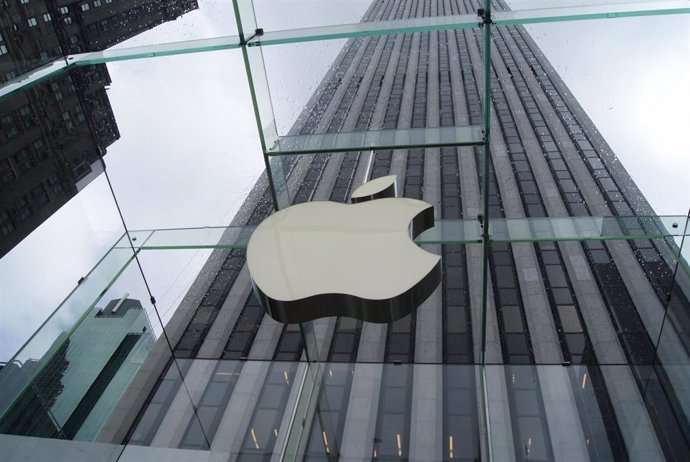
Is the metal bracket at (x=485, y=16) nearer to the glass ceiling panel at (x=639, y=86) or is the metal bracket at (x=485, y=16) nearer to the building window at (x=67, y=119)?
the glass ceiling panel at (x=639, y=86)

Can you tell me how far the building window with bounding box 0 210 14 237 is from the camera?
3132mm

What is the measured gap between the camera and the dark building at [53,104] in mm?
3225

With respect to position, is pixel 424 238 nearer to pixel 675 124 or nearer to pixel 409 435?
pixel 675 124

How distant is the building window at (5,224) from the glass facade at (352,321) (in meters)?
0.01

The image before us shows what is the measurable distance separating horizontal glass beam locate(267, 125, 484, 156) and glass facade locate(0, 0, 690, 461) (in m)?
0.02

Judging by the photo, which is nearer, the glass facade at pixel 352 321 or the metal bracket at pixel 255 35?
the metal bracket at pixel 255 35

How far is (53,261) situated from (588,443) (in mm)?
4752

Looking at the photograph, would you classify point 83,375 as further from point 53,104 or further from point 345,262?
point 345,262

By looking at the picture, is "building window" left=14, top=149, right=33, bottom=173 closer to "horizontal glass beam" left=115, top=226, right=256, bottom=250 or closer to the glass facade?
the glass facade

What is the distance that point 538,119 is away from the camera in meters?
9.14

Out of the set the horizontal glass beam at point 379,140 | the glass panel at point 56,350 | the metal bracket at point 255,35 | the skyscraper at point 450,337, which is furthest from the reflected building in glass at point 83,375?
the metal bracket at point 255,35

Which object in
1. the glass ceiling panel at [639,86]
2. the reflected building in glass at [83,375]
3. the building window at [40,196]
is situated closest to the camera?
the glass ceiling panel at [639,86]

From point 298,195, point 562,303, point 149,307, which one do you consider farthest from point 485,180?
point 562,303

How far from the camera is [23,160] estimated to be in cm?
331
